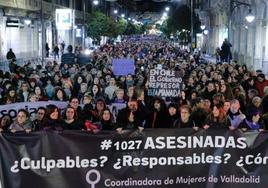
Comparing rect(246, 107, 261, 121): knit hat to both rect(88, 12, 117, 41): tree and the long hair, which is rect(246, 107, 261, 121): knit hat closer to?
the long hair

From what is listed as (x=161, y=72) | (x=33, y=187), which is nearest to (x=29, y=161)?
(x=33, y=187)

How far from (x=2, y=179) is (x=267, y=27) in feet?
87.9

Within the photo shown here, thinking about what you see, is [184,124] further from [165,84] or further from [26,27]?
[26,27]

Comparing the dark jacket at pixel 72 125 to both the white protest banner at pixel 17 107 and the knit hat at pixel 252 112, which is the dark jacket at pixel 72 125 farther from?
the knit hat at pixel 252 112

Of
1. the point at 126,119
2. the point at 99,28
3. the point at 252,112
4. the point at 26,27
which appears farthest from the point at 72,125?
the point at 99,28

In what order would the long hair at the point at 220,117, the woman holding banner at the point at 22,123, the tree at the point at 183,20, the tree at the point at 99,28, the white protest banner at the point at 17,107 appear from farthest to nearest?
the tree at the point at 183,20 < the tree at the point at 99,28 < the white protest banner at the point at 17,107 < the long hair at the point at 220,117 < the woman holding banner at the point at 22,123

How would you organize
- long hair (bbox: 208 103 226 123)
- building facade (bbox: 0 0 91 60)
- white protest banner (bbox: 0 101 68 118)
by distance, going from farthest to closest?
building facade (bbox: 0 0 91 60) → white protest banner (bbox: 0 101 68 118) → long hair (bbox: 208 103 226 123)

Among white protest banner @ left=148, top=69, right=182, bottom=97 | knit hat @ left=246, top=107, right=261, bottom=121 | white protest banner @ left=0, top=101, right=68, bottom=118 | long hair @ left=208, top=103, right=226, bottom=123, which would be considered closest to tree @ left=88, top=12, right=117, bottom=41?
white protest banner @ left=148, top=69, right=182, bottom=97

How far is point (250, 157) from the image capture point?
8.04 m

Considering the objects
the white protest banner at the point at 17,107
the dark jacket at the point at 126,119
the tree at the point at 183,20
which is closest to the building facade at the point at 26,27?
the tree at the point at 183,20

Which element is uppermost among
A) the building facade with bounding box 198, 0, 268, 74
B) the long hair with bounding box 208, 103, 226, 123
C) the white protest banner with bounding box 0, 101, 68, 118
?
the building facade with bounding box 198, 0, 268, 74

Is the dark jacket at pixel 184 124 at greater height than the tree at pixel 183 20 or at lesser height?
lesser

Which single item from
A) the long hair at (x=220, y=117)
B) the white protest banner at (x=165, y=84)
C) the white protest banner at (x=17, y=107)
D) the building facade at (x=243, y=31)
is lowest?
the white protest banner at (x=17, y=107)

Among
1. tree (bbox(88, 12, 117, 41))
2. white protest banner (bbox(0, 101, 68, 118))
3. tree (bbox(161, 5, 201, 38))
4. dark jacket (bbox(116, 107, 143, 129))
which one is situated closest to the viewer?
dark jacket (bbox(116, 107, 143, 129))
